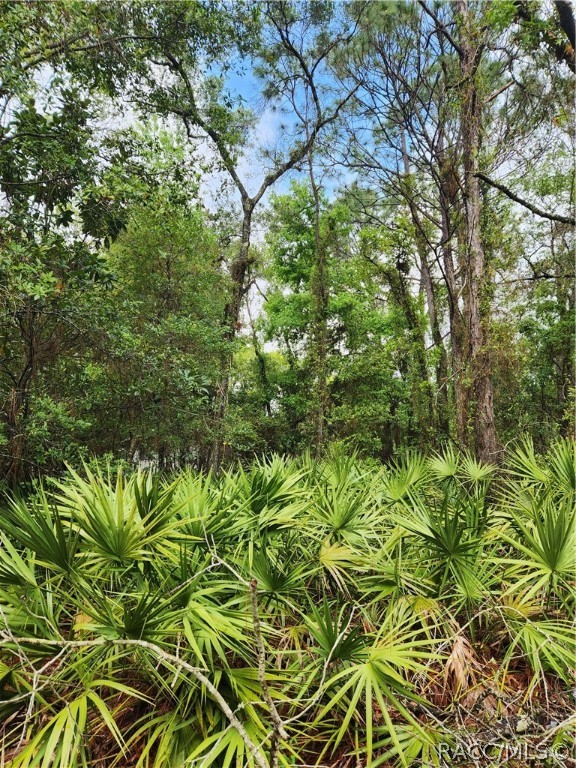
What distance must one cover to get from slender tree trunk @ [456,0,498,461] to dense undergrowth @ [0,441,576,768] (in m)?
3.46

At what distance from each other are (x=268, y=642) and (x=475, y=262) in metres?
6.35

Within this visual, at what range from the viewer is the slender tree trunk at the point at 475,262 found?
6.41 m

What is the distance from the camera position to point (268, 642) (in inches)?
97.0

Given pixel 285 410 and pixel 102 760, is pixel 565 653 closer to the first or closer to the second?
pixel 102 760

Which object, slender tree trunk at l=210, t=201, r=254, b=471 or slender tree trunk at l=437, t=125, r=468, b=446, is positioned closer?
slender tree trunk at l=437, t=125, r=468, b=446

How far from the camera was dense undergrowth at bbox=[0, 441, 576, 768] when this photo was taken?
1776 millimetres

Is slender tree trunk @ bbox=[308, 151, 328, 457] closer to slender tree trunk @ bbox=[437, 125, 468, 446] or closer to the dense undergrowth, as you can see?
slender tree trunk @ bbox=[437, 125, 468, 446]

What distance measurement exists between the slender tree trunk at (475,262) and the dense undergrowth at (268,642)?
3.46m

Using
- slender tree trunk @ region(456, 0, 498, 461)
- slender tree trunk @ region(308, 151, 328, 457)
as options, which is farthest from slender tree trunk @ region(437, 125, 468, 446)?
slender tree trunk @ region(308, 151, 328, 457)

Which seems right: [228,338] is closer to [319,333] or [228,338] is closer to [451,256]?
[319,333]

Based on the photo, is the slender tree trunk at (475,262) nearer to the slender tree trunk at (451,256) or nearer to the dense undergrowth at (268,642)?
the slender tree trunk at (451,256)

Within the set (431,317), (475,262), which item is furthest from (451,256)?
(475,262)

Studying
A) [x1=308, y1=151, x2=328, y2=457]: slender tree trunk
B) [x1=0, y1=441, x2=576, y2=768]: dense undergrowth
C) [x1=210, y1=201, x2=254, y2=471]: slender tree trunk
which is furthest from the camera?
[x1=308, y1=151, x2=328, y2=457]: slender tree trunk

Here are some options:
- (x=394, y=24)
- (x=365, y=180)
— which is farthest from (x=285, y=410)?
(x=394, y=24)
